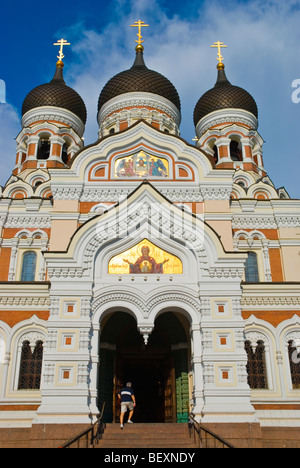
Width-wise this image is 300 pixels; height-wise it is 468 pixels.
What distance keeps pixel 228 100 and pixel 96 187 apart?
1156 centimetres

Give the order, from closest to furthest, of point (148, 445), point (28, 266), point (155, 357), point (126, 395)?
point (148, 445) < point (126, 395) < point (155, 357) < point (28, 266)

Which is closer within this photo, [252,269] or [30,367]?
[30,367]

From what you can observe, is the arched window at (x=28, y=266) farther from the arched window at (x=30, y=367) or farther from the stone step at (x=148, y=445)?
the stone step at (x=148, y=445)

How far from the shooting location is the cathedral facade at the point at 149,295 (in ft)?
36.4

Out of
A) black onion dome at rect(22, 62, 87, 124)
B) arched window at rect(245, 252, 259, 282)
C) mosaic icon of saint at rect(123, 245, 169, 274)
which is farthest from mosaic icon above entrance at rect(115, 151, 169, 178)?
black onion dome at rect(22, 62, 87, 124)

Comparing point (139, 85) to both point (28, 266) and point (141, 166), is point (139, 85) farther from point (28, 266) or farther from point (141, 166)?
point (28, 266)

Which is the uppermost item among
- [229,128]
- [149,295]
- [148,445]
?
[229,128]

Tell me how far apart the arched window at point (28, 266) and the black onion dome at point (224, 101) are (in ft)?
38.0

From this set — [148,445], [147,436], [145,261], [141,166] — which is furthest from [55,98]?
[148,445]

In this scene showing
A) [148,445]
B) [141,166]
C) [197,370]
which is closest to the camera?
[148,445]

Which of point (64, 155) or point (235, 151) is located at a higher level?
point (235, 151)

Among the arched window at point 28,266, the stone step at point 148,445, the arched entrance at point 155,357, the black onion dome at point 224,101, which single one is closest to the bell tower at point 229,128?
the black onion dome at point 224,101

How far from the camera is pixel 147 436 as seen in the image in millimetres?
10078

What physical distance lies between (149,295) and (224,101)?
47.5ft
